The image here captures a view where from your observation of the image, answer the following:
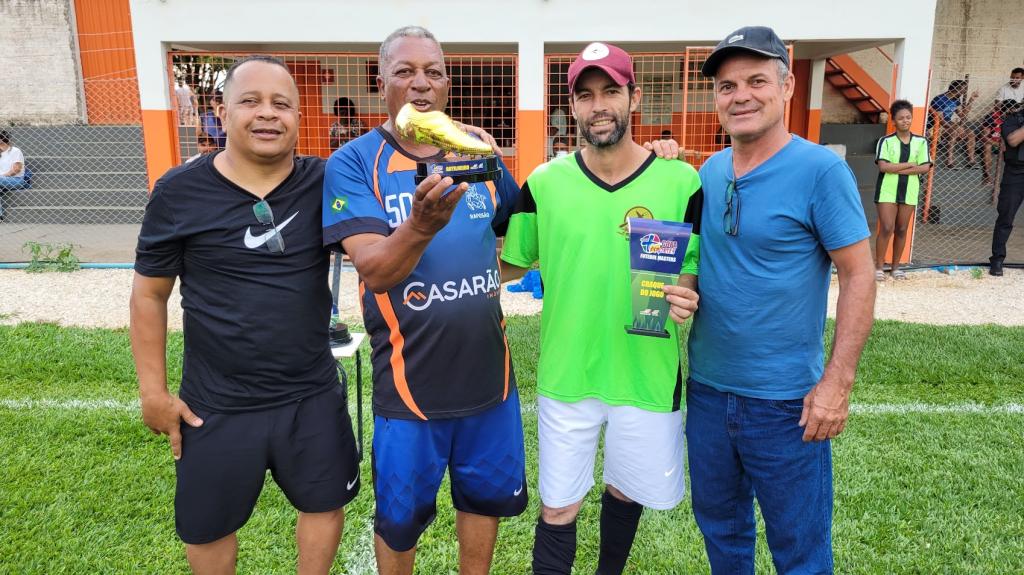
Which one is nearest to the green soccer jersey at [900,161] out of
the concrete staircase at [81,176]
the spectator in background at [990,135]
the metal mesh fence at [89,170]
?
the spectator in background at [990,135]

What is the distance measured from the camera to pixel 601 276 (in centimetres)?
258

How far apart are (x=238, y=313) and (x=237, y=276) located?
0.43 feet

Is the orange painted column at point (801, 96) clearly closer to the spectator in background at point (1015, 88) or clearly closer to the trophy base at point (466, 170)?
the spectator in background at point (1015, 88)

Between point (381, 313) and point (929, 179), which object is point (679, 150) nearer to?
point (381, 313)

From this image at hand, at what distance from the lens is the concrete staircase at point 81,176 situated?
13148 millimetres

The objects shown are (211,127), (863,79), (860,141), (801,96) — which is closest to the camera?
(211,127)

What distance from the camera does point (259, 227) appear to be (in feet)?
7.82

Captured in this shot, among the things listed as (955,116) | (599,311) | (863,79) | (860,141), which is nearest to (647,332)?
(599,311)

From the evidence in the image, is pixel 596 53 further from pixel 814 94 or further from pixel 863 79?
pixel 863 79

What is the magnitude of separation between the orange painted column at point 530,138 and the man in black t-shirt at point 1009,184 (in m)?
6.27

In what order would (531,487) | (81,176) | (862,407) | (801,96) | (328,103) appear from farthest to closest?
(801,96) → (81,176) → (328,103) → (862,407) → (531,487)

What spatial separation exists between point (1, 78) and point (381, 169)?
57.7 feet

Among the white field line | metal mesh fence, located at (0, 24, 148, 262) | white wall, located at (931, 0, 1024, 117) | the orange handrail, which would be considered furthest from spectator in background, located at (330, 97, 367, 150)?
white wall, located at (931, 0, 1024, 117)

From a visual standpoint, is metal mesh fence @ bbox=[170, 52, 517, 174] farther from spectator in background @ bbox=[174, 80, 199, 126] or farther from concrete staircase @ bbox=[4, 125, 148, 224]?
concrete staircase @ bbox=[4, 125, 148, 224]
